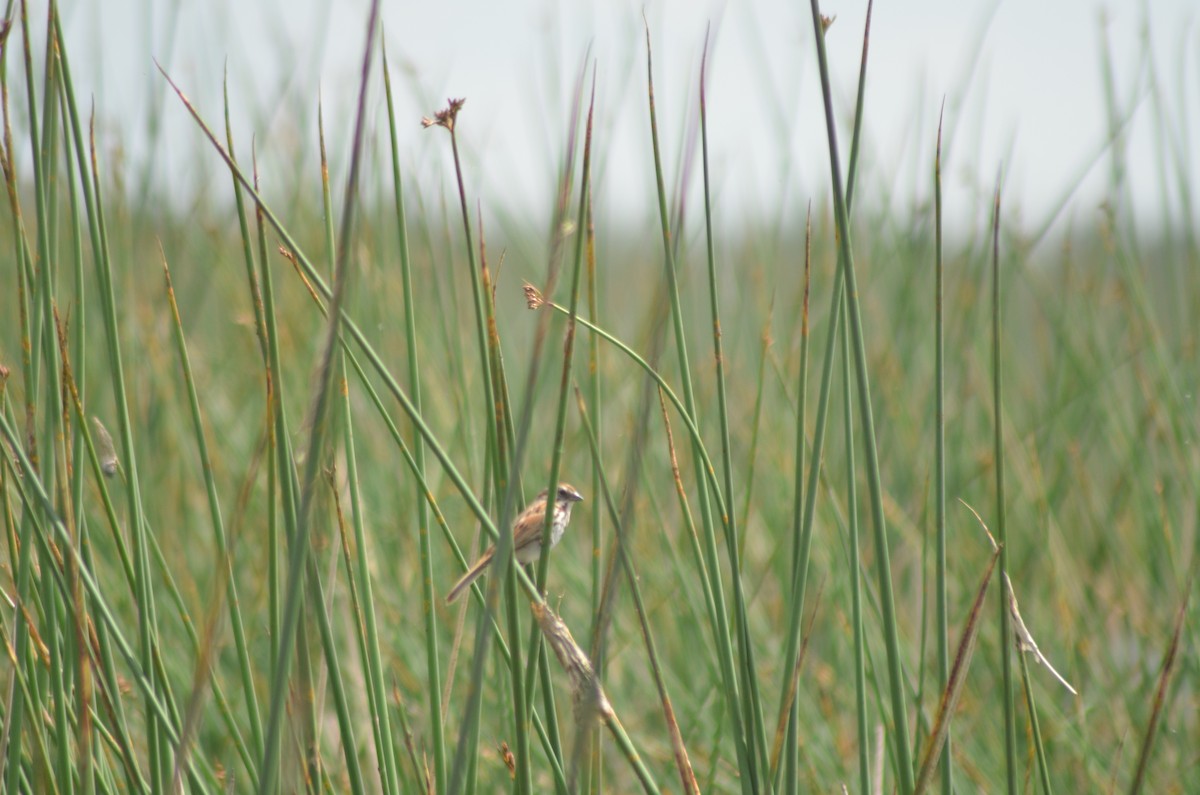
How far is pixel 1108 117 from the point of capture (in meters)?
2.31

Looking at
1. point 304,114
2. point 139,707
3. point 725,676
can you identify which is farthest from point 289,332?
point 725,676

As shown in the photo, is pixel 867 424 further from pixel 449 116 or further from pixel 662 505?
pixel 662 505

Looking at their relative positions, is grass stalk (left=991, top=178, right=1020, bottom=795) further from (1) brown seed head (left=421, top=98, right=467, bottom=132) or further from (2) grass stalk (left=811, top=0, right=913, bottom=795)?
(1) brown seed head (left=421, top=98, right=467, bottom=132)

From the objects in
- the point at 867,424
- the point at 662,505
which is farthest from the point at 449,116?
the point at 662,505

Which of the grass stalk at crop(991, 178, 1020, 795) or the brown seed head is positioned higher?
the brown seed head

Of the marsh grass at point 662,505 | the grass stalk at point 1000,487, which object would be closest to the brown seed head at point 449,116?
the marsh grass at point 662,505

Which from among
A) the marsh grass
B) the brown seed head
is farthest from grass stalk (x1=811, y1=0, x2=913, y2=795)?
the brown seed head

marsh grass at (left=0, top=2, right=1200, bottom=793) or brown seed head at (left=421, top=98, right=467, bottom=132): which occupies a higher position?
brown seed head at (left=421, top=98, right=467, bottom=132)

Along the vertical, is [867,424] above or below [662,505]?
above

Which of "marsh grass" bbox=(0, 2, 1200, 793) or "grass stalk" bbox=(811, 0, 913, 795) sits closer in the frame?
"grass stalk" bbox=(811, 0, 913, 795)

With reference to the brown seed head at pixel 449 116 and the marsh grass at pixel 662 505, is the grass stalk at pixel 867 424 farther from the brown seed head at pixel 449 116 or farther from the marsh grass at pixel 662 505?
the brown seed head at pixel 449 116

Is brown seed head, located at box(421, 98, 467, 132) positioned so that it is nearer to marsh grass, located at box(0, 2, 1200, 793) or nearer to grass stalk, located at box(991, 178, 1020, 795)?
marsh grass, located at box(0, 2, 1200, 793)

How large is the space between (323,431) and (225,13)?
8.03 feet

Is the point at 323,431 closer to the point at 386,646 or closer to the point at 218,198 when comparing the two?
the point at 386,646
